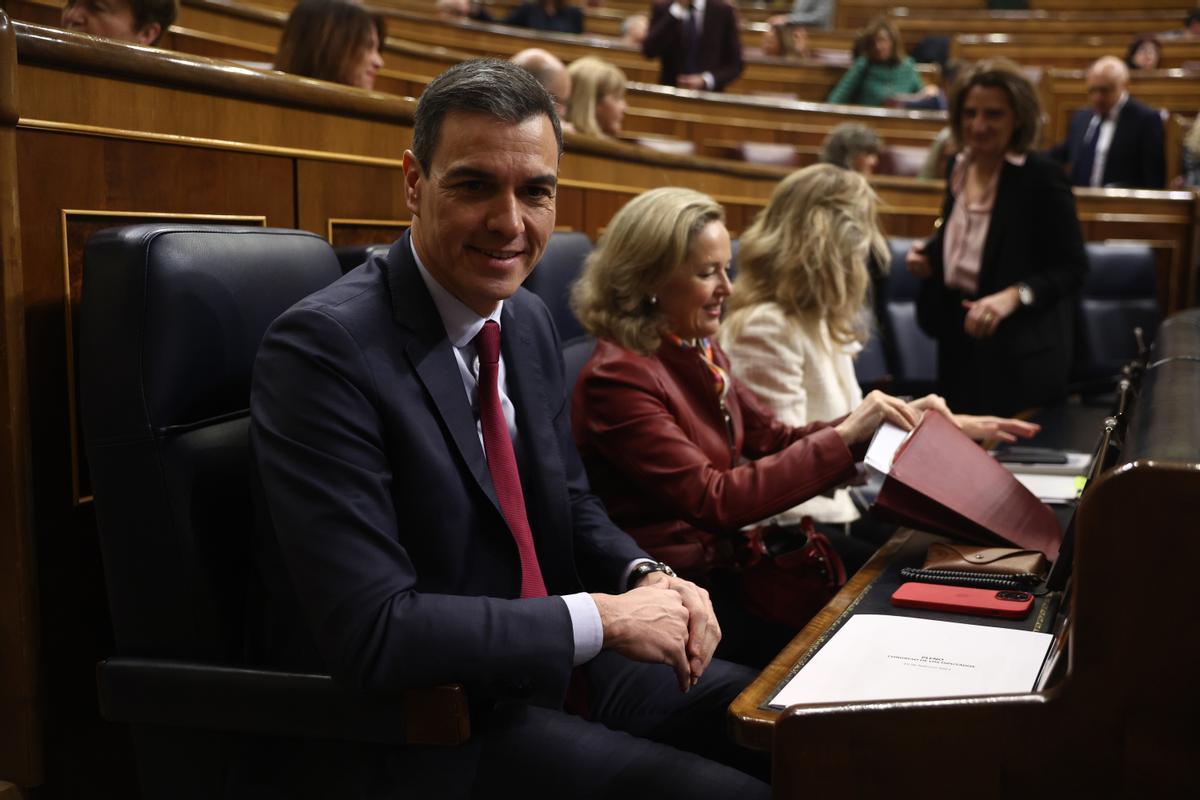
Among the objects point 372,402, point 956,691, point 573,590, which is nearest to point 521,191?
point 372,402

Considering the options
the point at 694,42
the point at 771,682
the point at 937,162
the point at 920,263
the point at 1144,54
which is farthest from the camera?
the point at 1144,54

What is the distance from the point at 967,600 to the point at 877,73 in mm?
4217

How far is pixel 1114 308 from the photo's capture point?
2613mm

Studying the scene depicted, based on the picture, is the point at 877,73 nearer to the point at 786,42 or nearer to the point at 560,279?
the point at 786,42

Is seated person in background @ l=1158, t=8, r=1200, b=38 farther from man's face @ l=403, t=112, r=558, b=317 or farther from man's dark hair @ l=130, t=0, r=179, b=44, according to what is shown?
man's face @ l=403, t=112, r=558, b=317

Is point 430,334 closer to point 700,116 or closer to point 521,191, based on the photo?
point 521,191

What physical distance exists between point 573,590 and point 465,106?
375mm

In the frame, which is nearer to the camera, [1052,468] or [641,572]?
[641,572]

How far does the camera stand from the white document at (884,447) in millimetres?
945

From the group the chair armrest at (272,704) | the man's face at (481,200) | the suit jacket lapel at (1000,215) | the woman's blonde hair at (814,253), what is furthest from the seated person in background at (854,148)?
the chair armrest at (272,704)

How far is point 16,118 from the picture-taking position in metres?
0.75

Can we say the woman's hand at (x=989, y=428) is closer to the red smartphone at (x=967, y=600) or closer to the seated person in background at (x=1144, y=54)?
the red smartphone at (x=967, y=600)

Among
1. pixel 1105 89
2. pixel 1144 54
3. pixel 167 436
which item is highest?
pixel 1144 54

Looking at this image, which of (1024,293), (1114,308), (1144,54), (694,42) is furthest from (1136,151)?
(1024,293)
